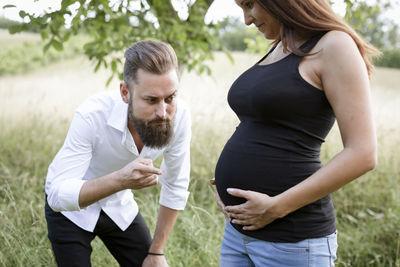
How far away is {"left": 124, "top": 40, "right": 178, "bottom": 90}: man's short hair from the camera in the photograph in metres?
2.10

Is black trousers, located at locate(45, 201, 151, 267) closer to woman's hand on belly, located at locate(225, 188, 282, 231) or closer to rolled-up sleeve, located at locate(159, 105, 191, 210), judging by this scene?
rolled-up sleeve, located at locate(159, 105, 191, 210)

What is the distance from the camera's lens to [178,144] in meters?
2.40

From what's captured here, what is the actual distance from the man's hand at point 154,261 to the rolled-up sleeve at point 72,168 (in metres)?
Result: 0.71

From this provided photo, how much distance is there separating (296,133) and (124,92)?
1.01 meters

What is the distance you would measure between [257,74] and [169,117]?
24.7 inches

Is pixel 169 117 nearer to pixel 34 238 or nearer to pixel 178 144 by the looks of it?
pixel 178 144

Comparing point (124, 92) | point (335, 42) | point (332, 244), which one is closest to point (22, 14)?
point (124, 92)

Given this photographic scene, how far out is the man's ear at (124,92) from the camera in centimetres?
221

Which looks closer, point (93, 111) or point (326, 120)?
point (326, 120)

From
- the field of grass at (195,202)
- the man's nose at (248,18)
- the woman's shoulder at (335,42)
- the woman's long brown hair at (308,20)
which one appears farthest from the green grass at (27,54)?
the woman's shoulder at (335,42)

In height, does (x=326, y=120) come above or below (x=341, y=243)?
above

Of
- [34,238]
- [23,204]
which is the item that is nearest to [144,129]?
[34,238]

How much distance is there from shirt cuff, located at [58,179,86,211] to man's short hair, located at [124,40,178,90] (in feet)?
1.95

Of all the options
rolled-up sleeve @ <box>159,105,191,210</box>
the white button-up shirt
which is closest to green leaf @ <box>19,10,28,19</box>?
the white button-up shirt
